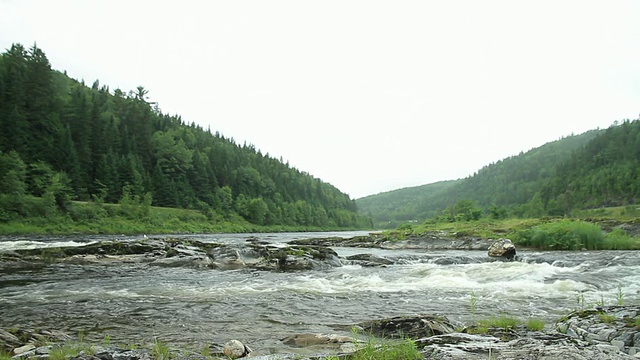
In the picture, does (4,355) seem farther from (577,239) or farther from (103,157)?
(103,157)

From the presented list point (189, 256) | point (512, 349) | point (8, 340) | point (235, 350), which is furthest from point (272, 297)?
point (189, 256)

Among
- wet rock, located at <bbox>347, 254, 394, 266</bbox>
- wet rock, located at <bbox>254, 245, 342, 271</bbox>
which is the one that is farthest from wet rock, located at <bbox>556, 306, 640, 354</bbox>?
wet rock, located at <bbox>347, 254, 394, 266</bbox>

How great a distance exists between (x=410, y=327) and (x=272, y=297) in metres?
6.70

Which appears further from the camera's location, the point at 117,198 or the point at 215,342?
the point at 117,198

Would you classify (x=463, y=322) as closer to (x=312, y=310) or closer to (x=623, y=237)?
(x=312, y=310)

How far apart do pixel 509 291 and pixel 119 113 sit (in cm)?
11763

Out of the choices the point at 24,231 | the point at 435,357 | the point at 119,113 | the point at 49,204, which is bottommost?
the point at 435,357

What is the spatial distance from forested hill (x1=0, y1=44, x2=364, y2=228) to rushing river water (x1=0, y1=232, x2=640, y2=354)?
39464mm

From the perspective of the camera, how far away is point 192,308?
11539 mm

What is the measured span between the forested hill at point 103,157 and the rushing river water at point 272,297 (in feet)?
129

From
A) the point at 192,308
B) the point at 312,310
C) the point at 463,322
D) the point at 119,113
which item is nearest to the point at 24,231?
the point at 192,308

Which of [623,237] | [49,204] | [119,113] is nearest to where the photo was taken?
[623,237]

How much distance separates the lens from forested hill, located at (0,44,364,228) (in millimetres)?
57062

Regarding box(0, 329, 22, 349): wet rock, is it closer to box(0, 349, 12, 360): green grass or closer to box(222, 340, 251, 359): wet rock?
box(0, 349, 12, 360): green grass
